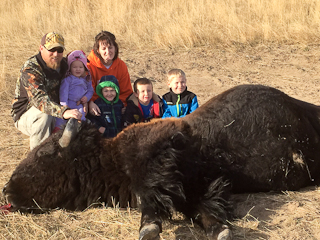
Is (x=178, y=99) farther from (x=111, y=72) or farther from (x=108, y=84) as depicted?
(x=111, y=72)

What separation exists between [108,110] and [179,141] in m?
1.68

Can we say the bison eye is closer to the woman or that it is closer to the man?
the man

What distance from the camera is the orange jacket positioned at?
520 cm

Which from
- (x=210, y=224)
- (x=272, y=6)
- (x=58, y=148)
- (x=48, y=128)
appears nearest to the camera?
(x=210, y=224)

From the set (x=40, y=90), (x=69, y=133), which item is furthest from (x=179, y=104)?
(x=69, y=133)

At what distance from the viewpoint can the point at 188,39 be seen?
9.83 meters

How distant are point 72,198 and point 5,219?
23.0 inches

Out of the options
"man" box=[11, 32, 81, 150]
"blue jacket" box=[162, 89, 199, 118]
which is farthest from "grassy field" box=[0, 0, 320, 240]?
"blue jacket" box=[162, 89, 199, 118]

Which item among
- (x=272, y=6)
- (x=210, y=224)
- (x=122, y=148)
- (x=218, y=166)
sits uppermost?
(x=272, y=6)

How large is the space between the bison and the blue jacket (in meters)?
1.09

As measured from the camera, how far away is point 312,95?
762 cm

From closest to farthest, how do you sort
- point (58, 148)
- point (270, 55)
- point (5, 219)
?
point (5, 219) → point (58, 148) → point (270, 55)

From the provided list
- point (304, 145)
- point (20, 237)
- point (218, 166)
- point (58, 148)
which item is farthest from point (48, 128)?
point (304, 145)

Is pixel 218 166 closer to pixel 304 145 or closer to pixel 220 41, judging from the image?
pixel 304 145
